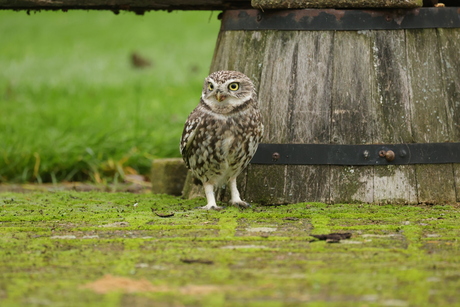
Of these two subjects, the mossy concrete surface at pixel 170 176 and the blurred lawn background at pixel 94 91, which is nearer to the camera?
the mossy concrete surface at pixel 170 176

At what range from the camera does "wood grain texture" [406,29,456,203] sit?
12.1 feet

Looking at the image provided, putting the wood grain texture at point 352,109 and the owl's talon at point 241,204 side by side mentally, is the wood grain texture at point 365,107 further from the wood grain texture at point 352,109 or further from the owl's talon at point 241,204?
the owl's talon at point 241,204

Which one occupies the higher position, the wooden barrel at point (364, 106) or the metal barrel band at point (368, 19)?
the metal barrel band at point (368, 19)

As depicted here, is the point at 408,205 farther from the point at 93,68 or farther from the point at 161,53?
the point at 161,53

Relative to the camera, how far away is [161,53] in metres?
11.8

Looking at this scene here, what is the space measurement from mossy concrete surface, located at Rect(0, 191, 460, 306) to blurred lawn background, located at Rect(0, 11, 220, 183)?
2.01 meters

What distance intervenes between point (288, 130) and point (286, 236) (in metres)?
1.06

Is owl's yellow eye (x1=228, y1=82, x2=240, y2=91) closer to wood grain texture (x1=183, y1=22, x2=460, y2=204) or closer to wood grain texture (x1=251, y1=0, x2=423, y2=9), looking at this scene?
wood grain texture (x1=183, y1=22, x2=460, y2=204)

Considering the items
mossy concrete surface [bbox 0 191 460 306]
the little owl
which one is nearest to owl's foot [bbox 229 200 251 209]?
the little owl

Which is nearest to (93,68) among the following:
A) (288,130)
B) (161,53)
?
(161,53)

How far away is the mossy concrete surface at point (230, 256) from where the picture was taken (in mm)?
2012

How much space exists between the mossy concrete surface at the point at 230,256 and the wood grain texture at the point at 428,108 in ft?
0.57

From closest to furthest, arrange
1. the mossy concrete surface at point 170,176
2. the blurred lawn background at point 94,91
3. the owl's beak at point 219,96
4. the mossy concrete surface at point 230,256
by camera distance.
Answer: the mossy concrete surface at point 230,256 < the owl's beak at point 219,96 < the mossy concrete surface at point 170,176 < the blurred lawn background at point 94,91

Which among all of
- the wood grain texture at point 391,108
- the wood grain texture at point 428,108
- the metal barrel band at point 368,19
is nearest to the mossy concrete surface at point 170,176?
the metal barrel band at point 368,19
